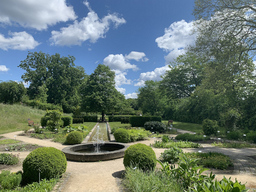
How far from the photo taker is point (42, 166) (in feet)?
13.9

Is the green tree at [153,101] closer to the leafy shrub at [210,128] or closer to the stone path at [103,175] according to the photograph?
the leafy shrub at [210,128]

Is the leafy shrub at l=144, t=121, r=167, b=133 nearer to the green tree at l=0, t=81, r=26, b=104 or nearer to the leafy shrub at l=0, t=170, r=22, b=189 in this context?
the leafy shrub at l=0, t=170, r=22, b=189

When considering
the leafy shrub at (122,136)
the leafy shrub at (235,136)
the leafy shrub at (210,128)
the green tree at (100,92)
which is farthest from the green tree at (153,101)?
the leafy shrub at (122,136)

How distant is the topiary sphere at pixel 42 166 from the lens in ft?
13.9

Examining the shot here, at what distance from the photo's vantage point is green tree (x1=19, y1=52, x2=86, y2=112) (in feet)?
135

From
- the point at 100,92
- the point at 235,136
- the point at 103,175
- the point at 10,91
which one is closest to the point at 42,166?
the point at 103,175

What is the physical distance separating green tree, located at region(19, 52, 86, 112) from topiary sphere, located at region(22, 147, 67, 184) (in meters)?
36.8

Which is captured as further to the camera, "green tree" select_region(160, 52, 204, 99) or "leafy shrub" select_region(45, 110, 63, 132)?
"green tree" select_region(160, 52, 204, 99)

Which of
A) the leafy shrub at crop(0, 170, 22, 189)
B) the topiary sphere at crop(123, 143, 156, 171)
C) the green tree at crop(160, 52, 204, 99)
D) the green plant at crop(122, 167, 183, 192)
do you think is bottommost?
the leafy shrub at crop(0, 170, 22, 189)

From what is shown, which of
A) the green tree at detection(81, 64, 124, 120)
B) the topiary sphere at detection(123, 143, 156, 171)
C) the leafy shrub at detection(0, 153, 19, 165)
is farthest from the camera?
the green tree at detection(81, 64, 124, 120)

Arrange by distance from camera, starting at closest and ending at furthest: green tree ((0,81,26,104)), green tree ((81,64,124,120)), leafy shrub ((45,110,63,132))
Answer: leafy shrub ((45,110,63,132)) → green tree ((81,64,124,120)) → green tree ((0,81,26,104))

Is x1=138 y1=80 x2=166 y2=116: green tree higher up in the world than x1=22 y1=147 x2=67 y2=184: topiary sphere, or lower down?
higher up

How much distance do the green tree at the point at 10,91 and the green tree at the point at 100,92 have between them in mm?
13126

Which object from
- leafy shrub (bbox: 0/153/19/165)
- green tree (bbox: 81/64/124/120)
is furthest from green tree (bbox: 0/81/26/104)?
leafy shrub (bbox: 0/153/19/165)
